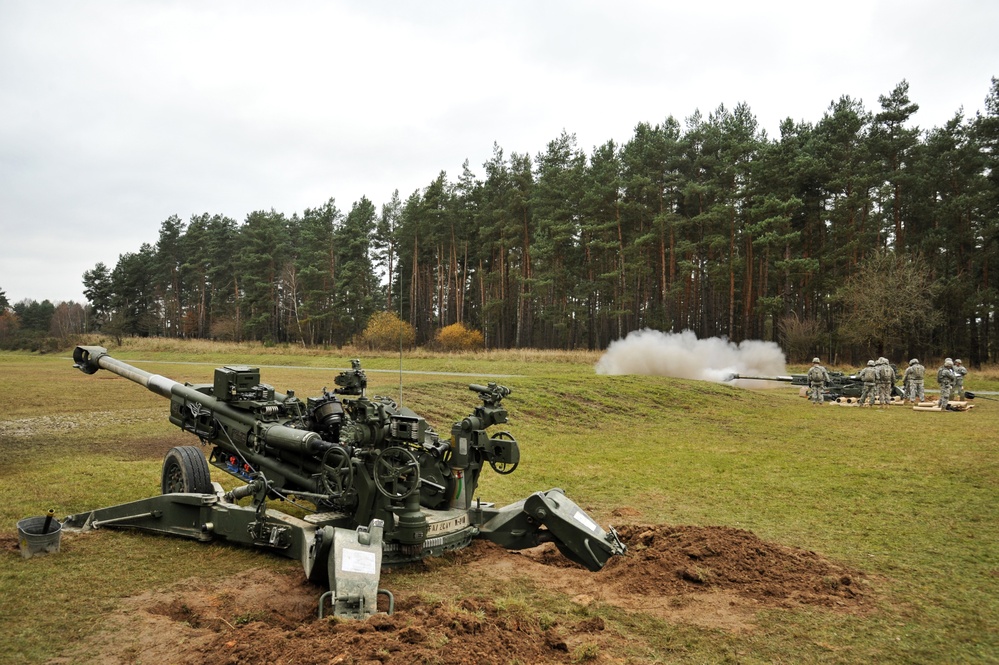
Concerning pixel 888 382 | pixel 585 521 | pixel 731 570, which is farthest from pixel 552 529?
pixel 888 382

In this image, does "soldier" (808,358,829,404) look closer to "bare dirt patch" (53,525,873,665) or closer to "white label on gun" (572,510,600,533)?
"bare dirt patch" (53,525,873,665)

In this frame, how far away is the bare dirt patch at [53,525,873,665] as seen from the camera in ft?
14.4

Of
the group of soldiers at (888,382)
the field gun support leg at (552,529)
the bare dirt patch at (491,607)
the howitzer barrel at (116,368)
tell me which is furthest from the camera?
the group of soldiers at (888,382)

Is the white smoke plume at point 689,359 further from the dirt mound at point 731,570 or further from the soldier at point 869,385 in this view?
the dirt mound at point 731,570

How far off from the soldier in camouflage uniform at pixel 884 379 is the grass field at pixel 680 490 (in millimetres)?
2979

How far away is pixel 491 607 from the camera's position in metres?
5.34

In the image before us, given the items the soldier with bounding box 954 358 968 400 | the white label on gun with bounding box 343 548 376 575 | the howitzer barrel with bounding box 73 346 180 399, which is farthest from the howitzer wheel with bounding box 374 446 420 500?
the soldier with bounding box 954 358 968 400

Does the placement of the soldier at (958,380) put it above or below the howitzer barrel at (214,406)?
below

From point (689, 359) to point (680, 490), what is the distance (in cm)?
2347

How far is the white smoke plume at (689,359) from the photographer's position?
109 ft

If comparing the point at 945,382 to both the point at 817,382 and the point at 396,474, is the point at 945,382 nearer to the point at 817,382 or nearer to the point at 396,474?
the point at 817,382

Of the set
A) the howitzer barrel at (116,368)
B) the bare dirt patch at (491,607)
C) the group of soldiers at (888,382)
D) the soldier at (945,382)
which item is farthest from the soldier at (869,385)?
the howitzer barrel at (116,368)

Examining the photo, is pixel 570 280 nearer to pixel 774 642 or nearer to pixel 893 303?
pixel 893 303

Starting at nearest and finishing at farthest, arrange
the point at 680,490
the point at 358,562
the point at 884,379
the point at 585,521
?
the point at 358,562 < the point at 585,521 < the point at 680,490 < the point at 884,379
